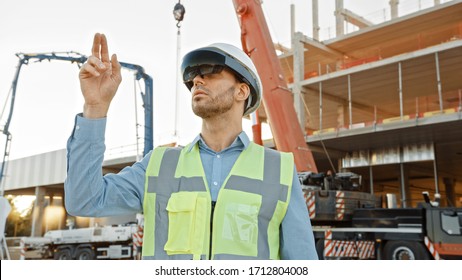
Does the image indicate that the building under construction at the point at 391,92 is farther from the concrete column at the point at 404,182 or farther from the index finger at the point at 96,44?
the index finger at the point at 96,44

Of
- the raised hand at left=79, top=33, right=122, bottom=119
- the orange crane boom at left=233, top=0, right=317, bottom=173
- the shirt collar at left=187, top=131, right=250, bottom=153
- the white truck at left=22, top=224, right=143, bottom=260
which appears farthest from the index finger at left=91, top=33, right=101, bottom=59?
the white truck at left=22, top=224, right=143, bottom=260

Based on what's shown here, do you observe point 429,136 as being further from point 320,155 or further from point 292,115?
point 292,115

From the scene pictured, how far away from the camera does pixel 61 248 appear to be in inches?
666

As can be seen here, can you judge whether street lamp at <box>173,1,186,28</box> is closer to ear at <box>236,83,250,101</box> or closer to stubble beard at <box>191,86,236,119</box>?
ear at <box>236,83,250,101</box>

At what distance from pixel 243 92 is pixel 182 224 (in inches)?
22.4

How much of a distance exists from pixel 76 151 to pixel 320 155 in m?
20.1

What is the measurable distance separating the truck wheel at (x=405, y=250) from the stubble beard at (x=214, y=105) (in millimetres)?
7652

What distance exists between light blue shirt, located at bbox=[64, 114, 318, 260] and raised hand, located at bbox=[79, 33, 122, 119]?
0.04m

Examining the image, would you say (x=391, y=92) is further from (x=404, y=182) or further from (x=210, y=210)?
(x=210, y=210)

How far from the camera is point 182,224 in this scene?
4.77ft

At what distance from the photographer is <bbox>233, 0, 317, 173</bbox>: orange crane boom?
10336mm

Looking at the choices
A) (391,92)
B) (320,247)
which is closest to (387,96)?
(391,92)

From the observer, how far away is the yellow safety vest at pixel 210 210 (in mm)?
1447
